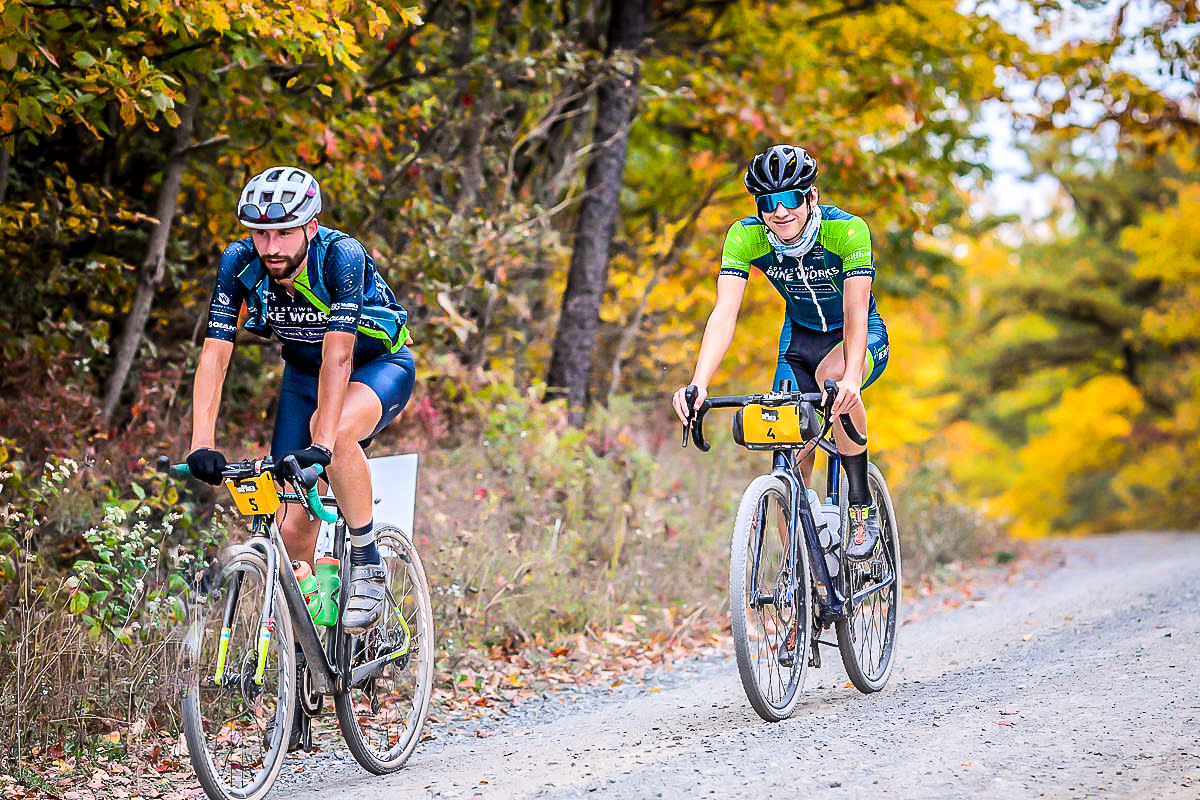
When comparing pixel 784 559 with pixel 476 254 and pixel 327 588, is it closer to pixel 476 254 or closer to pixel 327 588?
pixel 327 588

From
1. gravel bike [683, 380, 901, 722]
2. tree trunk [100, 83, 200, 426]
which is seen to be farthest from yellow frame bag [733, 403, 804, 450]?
tree trunk [100, 83, 200, 426]

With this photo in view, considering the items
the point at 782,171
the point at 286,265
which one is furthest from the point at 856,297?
the point at 286,265

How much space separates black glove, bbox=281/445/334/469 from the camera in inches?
161

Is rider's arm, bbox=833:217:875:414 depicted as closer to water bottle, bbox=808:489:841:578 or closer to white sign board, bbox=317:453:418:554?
water bottle, bbox=808:489:841:578

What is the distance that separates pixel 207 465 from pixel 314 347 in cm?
82

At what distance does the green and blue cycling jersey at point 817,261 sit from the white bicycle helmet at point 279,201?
6.01 feet

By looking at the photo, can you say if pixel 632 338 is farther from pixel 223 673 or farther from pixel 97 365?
pixel 223 673

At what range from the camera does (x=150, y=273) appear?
24.9ft

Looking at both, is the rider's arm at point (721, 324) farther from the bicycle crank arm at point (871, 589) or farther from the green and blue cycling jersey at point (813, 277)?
the bicycle crank arm at point (871, 589)

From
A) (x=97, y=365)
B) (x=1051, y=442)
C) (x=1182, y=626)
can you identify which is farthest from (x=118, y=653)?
(x=1051, y=442)

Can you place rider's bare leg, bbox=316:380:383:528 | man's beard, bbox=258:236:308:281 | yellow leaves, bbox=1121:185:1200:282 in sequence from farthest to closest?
yellow leaves, bbox=1121:185:1200:282, rider's bare leg, bbox=316:380:383:528, man's beard, bbox=258:236:308:281

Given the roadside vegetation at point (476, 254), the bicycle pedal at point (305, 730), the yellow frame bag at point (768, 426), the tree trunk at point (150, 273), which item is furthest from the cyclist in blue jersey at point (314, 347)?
the tree trunk at point (150, 273)

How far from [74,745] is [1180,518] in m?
25.0

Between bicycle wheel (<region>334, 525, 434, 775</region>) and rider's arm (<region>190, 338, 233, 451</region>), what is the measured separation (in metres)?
0.88
